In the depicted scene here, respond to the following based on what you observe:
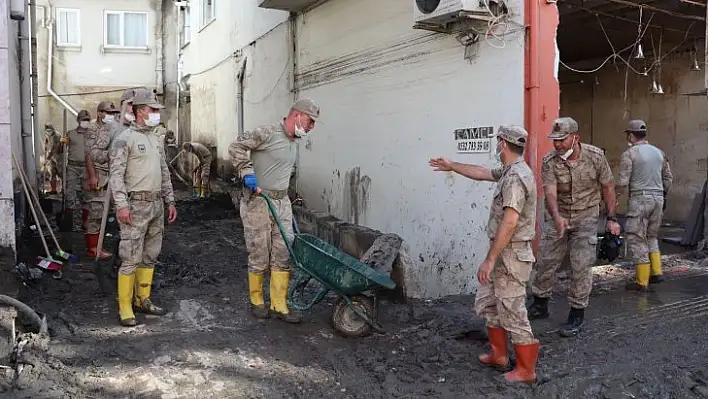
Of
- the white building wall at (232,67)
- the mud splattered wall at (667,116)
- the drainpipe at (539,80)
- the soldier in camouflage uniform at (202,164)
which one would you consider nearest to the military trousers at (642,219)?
the drainpipe at (539,80)

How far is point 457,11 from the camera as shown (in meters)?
6.21

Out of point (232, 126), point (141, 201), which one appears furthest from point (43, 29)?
point (141, 201)

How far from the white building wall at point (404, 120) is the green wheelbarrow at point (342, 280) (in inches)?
46.8

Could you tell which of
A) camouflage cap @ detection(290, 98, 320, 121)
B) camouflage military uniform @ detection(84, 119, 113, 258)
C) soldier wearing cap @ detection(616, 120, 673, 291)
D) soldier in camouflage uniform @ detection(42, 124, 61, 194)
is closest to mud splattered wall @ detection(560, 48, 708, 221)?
soldier wearing cap @ detection(616, 120, 673, 291)

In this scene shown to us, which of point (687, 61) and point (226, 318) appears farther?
point (687, 61)

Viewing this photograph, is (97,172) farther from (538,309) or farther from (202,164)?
(202,164)

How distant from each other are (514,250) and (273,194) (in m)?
2.28

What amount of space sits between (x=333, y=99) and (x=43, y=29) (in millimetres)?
14719

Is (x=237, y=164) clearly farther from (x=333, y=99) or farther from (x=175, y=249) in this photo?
(x=333, y=99)

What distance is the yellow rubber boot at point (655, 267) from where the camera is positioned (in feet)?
23.4

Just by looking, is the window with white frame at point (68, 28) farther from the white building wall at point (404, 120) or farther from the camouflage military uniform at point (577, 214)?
the camouflage military uniform at point (577, 214)

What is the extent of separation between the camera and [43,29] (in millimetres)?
20797

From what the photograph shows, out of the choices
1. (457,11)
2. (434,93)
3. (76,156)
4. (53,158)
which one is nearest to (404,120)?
(434,93)

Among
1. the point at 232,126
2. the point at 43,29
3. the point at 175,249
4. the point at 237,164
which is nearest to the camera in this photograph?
the point at 237,164
